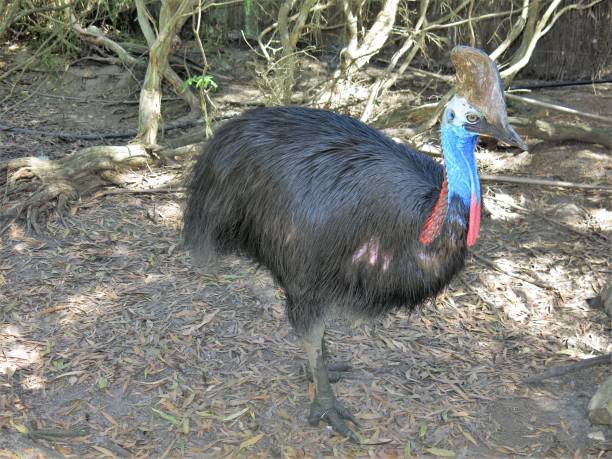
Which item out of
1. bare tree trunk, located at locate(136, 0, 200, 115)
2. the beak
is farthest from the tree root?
the beak

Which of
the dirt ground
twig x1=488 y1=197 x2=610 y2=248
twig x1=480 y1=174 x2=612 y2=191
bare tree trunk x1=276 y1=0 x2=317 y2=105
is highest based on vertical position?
bare tree trunk x1=276 y1=0 x2=317 y2=105

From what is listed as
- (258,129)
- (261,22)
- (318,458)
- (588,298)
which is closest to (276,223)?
(258,129)

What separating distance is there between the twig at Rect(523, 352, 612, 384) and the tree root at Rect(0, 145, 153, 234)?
2.80 meters

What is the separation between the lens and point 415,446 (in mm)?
2969

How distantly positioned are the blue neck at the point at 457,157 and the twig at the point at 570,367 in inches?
52.0

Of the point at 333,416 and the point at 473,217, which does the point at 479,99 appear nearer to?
the point at 473,217

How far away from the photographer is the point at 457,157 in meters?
2.34

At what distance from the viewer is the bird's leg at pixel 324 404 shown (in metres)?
3.00

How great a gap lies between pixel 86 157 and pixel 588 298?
311 cm

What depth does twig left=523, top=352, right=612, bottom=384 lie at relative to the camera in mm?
3312

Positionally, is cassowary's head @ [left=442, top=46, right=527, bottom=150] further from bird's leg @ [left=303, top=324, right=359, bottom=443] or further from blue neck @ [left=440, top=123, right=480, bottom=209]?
bird's leg @ [left=303, top=324, right=359, bottom=443]

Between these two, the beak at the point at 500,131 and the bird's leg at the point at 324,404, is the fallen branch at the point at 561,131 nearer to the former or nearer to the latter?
the bird's leg at the point at 324,404

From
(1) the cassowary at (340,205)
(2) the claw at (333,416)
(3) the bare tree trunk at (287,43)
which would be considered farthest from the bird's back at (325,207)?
(3) the bare tree trunk at (287,43)

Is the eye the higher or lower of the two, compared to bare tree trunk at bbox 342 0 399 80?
higher
